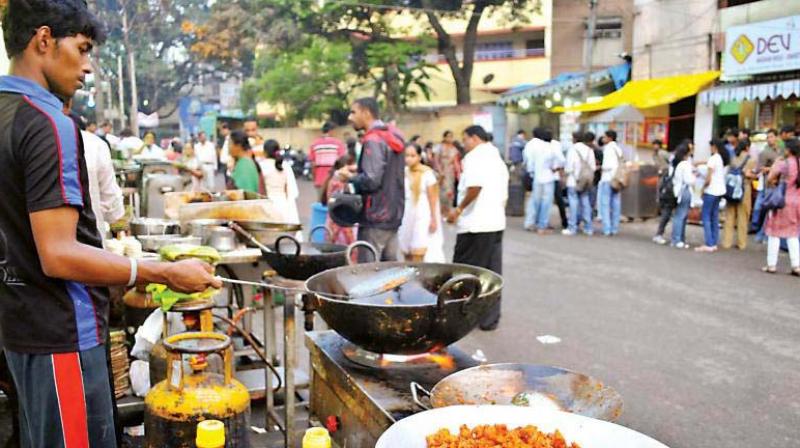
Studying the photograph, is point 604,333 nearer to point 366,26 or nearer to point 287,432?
point 287,432

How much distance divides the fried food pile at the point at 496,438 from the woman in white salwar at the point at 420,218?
520 centimetres

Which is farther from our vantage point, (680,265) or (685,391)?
(680,265)

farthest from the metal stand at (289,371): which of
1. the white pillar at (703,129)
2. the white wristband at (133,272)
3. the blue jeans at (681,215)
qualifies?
the white pillar at (703,129)

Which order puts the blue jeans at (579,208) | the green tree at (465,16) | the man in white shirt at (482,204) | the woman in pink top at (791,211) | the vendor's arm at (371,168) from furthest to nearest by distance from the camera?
1. the green tree at (465,16)
2. the blue jeans at (579,208)
3. the woman in pink top at (791,211)
4. the man in white shirt at (482,204)
5. the vendor's arm at (371,168)

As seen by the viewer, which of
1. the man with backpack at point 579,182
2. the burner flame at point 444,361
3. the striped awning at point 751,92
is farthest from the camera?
the striped awning at point 751,92

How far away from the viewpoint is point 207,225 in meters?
4.76

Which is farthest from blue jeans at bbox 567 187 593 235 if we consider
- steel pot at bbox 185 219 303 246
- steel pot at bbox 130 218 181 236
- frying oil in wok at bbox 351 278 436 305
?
frying oil in wok at bbox 351 278 436 305

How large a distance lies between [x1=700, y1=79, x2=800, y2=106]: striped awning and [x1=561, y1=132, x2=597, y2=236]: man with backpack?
12.2 ft

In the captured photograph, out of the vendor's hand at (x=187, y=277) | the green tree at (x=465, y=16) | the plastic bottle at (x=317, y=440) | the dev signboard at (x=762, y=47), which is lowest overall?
the plastic bottle at (x=317, y=440)

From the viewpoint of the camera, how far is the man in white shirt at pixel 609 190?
12398 millimetres

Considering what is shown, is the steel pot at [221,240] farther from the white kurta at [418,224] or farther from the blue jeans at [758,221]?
the blue jeans at [758,221]

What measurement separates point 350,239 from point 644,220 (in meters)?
8.71

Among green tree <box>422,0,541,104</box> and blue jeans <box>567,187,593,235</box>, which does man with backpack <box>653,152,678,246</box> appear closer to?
blue jeans <box>567,187,593,235</box>

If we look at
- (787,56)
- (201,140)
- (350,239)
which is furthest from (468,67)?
(350,239)
